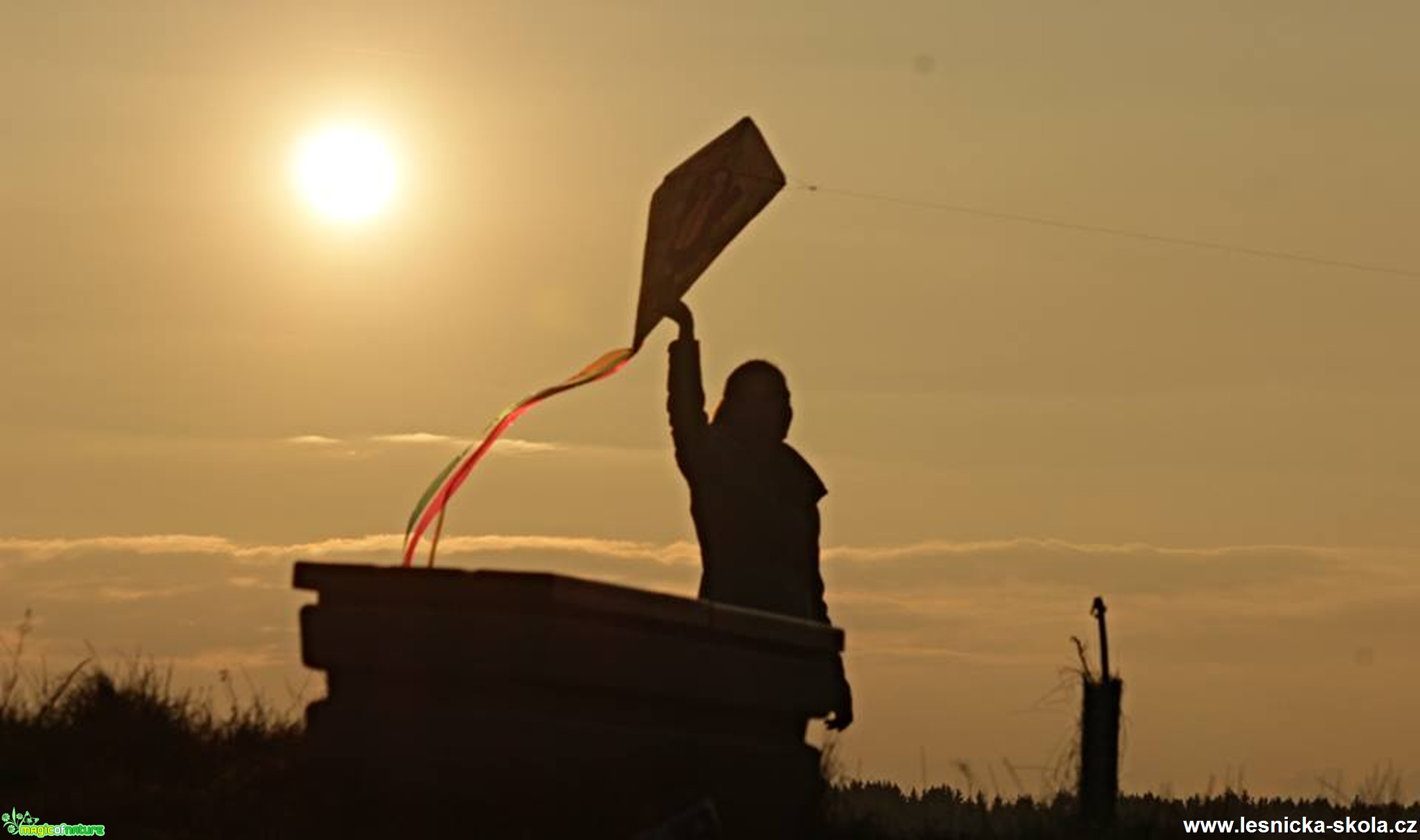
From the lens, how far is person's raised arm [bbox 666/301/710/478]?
50.4ft

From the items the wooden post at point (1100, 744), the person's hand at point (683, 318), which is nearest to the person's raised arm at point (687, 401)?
the person's hand at point (683, 318)

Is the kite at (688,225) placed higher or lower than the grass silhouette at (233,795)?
higher

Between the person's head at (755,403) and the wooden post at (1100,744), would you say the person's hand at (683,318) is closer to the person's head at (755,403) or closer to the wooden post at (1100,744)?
the person's head at (755,403)

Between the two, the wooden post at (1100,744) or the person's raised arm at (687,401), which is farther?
the wooden post at (1100,744)

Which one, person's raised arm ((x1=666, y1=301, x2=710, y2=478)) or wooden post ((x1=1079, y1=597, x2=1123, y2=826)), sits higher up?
person's raised arm ((x1=666, y1=301, x2=710, y2=478))

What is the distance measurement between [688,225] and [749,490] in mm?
1694

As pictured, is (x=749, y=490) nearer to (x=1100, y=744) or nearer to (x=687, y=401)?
(x=687, y=401)

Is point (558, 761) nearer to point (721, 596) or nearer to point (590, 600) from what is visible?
point (590, 600)

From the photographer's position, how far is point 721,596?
1567 centimetres

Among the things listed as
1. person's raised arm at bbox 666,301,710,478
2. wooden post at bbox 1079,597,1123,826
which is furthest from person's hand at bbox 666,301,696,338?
wooden post at bbox 1079,597,1123,826

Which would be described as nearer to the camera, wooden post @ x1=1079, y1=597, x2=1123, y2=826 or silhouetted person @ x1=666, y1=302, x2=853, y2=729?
silhouetted person @ x1=666, y1=302, x2=853, y2=729

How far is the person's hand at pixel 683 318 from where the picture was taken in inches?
609

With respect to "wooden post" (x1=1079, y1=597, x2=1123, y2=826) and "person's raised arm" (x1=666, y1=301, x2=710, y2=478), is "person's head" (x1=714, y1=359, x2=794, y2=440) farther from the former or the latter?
"wooden post" (x1=1079, y1=597, x2=1123, y2=826)

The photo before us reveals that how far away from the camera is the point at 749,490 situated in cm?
1571
